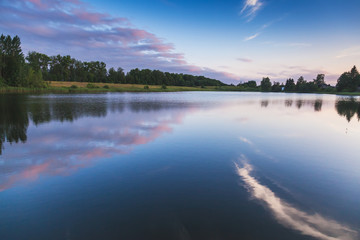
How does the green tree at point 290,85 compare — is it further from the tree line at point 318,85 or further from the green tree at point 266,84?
the green tree at point 266,84

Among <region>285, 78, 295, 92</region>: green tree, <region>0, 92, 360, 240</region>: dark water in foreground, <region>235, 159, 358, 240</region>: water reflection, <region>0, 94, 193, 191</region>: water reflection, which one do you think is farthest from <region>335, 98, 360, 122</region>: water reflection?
<region>285, 78, 295, 92</region>: green tree

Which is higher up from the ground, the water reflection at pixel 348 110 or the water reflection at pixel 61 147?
the water reflection at pixel 348 110

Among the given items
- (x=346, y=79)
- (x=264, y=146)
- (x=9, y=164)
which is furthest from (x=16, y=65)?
(x=346, y=79)

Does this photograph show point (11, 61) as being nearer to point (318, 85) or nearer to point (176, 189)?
point (176, 189)

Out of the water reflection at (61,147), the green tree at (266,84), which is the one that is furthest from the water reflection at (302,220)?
the green tree at (266,84)

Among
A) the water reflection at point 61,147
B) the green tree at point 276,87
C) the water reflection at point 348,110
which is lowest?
the water reflection at point 61,147

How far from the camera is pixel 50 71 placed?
456 ft

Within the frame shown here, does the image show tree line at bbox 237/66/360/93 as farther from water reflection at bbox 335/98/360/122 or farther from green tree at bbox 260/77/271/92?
water reflection at bbox 335/98/360/122

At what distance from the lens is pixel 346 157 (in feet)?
33.6

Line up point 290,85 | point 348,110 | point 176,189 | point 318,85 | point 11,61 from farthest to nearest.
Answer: point 290,85, point 318,85, point 11,61, point 348,110, point 176,189

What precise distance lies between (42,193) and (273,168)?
27.8 feet

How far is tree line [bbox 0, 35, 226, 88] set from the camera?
80125 millimetres

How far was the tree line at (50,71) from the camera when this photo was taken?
263ft

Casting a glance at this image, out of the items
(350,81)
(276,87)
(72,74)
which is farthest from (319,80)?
(72,74)
